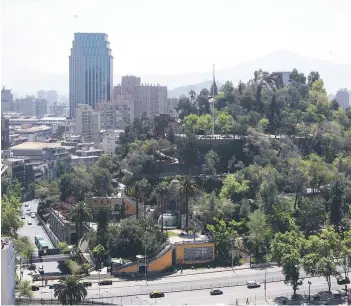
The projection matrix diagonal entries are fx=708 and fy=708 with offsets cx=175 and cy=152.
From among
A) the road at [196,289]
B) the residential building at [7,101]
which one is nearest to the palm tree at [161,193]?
the road at [196,289]

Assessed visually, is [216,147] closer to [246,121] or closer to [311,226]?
[246,121]

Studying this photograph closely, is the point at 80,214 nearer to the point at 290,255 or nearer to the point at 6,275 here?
the point at 290,255

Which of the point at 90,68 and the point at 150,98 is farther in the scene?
the point at 90,68

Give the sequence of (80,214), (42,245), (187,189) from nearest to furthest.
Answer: (80,214) → (187,189) → (42,245)

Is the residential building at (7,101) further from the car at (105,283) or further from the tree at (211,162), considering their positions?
the car at (105,283)

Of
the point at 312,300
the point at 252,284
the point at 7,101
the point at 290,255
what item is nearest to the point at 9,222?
the point at 252,284

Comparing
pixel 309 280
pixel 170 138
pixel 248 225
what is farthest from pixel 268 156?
pixel 309 280
